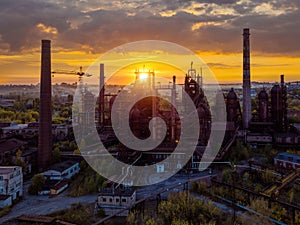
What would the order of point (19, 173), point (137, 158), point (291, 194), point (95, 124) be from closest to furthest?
point (291, 194)
point (19, 173)
point (137, 158)
point (95, 124)

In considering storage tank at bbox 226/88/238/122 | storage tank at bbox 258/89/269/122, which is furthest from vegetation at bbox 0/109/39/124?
storage tank at bbox 258/89/269/122

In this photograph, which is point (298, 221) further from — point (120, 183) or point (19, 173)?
point (19, 173)

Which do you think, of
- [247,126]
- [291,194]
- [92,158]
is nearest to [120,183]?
[92,158]

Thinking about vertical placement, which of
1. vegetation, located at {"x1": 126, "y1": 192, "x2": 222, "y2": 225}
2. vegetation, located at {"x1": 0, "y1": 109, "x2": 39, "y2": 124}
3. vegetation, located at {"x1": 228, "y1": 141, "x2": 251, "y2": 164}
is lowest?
vegetation, located at {"x1": 126, "y1": 192, "x2": 222, "y2": 225}

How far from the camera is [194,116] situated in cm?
1703

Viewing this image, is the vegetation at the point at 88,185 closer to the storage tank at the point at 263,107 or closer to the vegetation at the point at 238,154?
the vegetation at the point at 238,154

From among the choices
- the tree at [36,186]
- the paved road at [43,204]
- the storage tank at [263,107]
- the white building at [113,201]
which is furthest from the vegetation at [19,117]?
the white building at [113,201]

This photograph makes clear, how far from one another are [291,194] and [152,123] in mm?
7944

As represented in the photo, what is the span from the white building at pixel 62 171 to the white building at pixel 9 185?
64.8 inches

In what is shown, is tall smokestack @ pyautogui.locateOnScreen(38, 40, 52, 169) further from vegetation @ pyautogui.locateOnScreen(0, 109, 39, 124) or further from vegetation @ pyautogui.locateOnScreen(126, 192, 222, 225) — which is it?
vegetation @ pyautogui.locateOnScreen(0, 109, 39, 124)

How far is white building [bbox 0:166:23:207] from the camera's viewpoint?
1241 centimetres

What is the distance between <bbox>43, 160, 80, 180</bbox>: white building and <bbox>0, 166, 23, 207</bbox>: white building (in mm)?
1647

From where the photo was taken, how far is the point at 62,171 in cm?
1523

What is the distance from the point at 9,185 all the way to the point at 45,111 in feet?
16.9
